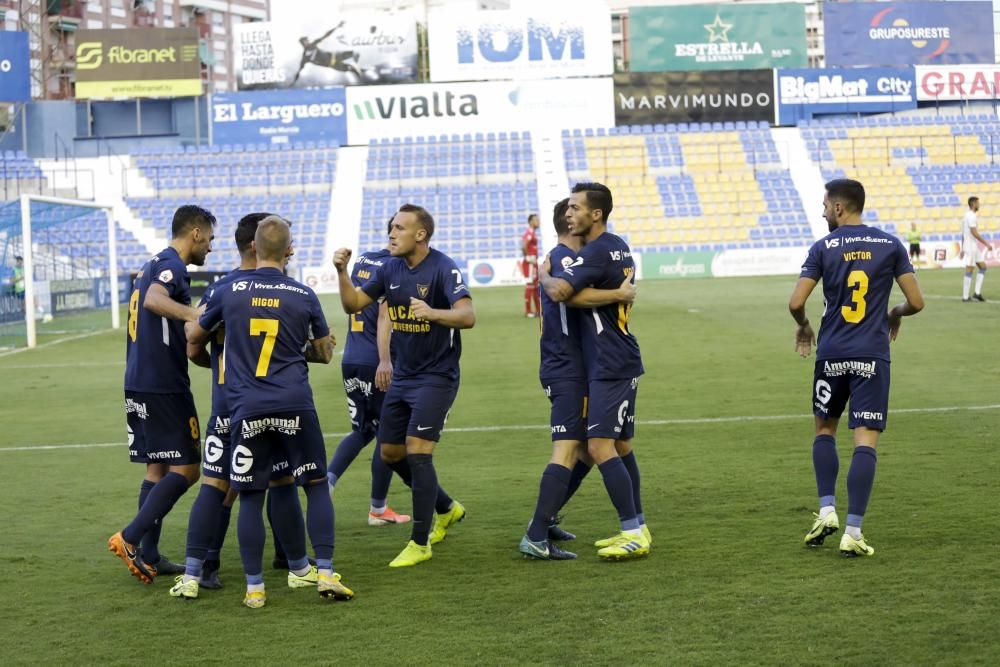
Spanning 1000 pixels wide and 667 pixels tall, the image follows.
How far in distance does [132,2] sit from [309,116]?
121ft

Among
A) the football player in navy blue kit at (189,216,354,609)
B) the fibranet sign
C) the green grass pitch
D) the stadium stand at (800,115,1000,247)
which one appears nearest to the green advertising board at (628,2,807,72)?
the stadium stand at (800,115,1000,247)

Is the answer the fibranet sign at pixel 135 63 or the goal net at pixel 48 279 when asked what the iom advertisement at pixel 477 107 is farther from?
the goal net at pixel 48 279

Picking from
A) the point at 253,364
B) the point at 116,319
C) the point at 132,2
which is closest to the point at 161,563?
the point at 253,364

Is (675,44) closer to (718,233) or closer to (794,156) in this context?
(794,156)

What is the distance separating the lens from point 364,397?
849 centimetres

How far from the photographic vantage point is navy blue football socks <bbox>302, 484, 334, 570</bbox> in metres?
6.31

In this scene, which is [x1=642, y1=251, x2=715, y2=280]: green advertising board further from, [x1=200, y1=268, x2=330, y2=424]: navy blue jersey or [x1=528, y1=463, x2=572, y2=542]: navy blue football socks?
[x1=200, y1=268, x2=330, y2=424]: navy blue jersey

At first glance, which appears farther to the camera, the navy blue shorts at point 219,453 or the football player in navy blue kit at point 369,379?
the football player in navy blue kit at point 369,379

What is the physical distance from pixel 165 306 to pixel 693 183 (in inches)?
1784

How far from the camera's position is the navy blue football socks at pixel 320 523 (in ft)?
20.7

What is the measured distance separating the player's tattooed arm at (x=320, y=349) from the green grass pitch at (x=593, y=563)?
1.22m

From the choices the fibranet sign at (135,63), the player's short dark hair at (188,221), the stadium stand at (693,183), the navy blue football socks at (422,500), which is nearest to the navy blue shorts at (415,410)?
the navy blue football socks at (422,500)

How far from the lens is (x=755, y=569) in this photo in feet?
21.3

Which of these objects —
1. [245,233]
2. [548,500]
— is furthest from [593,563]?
[245,233]
